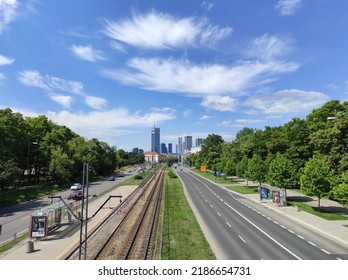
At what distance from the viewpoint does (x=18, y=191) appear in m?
54.5

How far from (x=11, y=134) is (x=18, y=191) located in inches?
425

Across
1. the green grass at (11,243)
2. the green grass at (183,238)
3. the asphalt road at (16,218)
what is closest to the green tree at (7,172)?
the asphalt road at (16,218)

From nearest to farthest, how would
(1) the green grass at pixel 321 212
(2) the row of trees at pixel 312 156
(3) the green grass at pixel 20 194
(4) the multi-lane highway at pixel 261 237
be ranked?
(4) the multi-lane highway at pixel 261 237 < (1) the green grass at pixel 321 212 < (2) the row of trees at pixel 312 156 < (3) the green grass at pixel 20 194

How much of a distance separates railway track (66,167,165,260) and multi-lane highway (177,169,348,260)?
17.6 feet

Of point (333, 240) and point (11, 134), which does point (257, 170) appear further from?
point (11, 134)

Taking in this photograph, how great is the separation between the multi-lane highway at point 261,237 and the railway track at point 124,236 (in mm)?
5371

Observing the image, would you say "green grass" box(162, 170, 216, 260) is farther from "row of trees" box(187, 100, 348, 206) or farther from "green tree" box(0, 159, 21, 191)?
"green tree" box(0, 159, 21, 191)

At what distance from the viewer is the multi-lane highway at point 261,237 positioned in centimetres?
2044

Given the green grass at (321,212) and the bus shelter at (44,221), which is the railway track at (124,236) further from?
the green grass at (321,212)

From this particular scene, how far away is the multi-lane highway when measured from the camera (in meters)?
20.4

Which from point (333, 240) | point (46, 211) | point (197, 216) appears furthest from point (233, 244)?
point (46, 211)

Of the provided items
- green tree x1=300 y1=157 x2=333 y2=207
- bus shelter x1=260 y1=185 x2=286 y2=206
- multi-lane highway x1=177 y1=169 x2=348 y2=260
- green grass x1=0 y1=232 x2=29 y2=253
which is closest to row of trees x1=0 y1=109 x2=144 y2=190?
green grass x1=0 y1=232 x2=29 y2=253

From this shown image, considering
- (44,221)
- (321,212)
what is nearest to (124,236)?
(44,221)

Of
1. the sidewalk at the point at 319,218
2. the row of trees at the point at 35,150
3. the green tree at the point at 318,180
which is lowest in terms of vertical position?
the sidewalk at the point at 319,218
